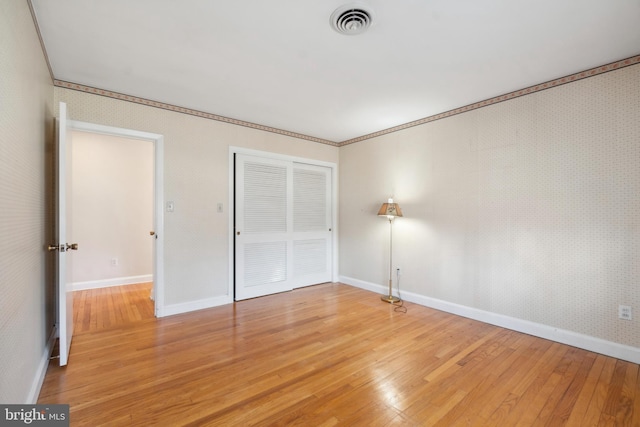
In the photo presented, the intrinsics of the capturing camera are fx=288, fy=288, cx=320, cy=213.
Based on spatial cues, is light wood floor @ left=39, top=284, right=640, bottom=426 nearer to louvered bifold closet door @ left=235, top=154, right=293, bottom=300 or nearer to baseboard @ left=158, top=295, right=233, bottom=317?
baseboard @ left=158, top=295, right=233, bottom=317

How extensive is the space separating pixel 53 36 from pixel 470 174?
407 cm

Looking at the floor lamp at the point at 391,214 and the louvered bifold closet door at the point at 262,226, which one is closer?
the floor lamp at the point at 391,214

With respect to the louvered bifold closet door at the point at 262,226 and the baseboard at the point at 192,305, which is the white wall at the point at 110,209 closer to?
the louvered bifold closet door at the point at 262,226

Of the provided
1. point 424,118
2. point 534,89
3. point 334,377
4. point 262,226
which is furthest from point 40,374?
point 534,89

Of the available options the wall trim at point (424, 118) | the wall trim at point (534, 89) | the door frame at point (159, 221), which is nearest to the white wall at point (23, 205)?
the wall trim at point (424, 118)

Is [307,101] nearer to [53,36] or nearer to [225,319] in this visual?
[53,36]

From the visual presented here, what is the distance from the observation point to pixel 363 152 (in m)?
4.74

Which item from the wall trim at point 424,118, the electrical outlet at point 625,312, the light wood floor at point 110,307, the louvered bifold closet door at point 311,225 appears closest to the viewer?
the electrical outlet at point 625,312

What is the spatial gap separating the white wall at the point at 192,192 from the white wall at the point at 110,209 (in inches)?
53.7

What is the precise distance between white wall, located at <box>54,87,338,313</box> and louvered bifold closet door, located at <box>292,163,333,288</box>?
3.64 ft

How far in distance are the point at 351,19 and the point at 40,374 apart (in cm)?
326

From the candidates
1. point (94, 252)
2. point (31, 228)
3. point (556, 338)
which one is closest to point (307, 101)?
point (31, 228)

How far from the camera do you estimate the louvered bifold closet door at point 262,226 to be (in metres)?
4.07

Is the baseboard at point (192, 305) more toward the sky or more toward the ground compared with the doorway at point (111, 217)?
more toward the ground
